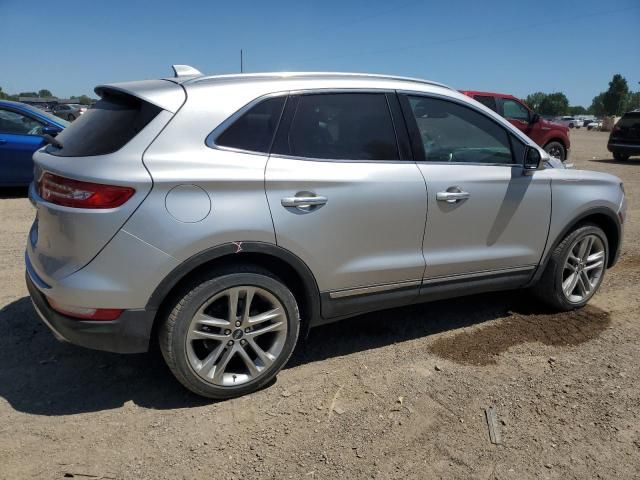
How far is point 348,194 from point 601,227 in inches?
99.2

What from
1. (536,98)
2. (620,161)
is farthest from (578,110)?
(620,161)

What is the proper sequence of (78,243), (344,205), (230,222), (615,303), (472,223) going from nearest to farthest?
(78,243) → (230,222) → (344,205) → (472,223) → (615,303)

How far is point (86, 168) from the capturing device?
2.61 meters

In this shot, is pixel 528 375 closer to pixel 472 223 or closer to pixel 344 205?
pixel 472 223

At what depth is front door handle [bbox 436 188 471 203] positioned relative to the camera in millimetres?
3389

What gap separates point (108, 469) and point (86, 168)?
1.43 m

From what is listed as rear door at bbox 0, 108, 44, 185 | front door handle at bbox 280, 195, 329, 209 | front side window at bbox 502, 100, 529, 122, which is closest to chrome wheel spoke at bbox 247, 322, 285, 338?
front door handle at bbox 280, 195, 329, 209

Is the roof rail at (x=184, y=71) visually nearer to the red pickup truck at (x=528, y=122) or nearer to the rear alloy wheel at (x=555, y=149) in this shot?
the red pickup truck at (x=528, y=122)

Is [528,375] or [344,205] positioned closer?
[344,205]

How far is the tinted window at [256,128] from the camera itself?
284 cm

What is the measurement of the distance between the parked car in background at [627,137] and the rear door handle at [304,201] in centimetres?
1610

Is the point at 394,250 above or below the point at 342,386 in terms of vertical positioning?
above

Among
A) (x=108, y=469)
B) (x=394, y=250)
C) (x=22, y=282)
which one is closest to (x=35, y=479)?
(x=108, y=469)

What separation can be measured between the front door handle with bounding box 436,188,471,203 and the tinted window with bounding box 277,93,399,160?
38 centimetres
